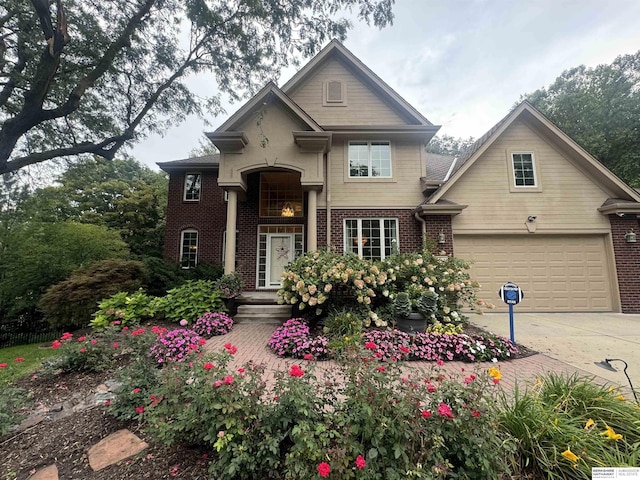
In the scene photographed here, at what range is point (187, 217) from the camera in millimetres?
12305

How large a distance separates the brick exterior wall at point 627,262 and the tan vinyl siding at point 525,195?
1.23ft

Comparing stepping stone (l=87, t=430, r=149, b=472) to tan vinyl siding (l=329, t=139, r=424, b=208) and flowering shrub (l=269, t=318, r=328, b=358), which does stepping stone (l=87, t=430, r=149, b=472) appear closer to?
flowering shrub (l=269, t=318, r=328, b=358)

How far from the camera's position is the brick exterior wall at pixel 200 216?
39.5 ft

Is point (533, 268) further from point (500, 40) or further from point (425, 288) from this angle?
point (500, 40)

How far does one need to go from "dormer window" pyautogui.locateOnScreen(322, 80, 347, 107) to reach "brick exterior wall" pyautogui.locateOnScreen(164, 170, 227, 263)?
606cm

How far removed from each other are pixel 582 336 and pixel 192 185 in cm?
1417

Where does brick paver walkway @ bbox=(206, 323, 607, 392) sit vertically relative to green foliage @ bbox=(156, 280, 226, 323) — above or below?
below

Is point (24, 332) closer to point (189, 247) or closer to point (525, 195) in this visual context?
point (189, 247)

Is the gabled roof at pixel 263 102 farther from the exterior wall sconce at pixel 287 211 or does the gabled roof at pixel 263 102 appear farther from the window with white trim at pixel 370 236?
the window with white trim at pixel 370 236

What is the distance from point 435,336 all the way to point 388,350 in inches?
40.5

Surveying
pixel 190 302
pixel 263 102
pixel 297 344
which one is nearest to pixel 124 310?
pixel 190 302

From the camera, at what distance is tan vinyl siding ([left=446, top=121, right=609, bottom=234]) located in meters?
8.60

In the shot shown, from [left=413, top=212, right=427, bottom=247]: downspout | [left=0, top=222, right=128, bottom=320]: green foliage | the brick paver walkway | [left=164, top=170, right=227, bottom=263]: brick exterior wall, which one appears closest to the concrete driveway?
the brick paver walkway

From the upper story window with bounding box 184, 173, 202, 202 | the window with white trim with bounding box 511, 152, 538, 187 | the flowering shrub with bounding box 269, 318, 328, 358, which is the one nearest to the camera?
the flowering shrub with bounding box 269, 318, 328, 358
